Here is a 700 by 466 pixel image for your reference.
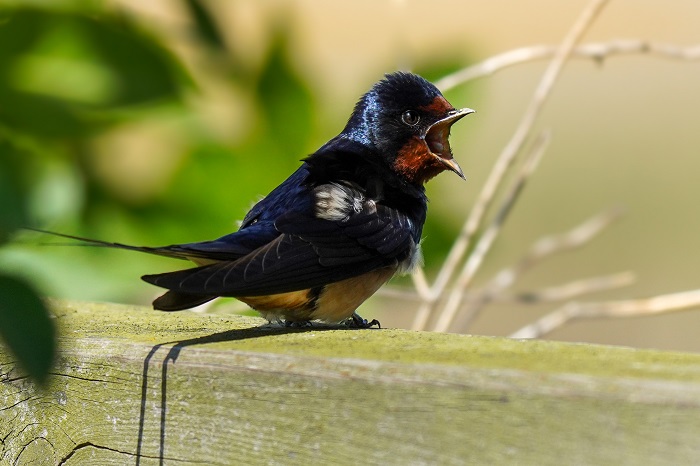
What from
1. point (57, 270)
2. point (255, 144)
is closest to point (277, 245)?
point (255, 144)

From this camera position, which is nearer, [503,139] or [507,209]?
[507,209]

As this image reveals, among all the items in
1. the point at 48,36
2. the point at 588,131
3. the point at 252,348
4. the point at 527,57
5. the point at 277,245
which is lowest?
the point at 252,348

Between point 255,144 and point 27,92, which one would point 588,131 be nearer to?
point 255,144

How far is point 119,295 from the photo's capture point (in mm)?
2072

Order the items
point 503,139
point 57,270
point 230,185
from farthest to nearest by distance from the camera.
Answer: point 503,139
point 230,185
point 57,270

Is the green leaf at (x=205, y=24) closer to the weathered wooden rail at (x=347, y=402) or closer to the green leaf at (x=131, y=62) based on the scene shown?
the green leaf at (x=131, y=62)

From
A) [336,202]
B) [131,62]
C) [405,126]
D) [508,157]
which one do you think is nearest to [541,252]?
[508,157]

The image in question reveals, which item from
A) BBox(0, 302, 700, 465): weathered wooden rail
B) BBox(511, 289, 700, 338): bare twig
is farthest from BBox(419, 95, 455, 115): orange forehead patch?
BBox(0, 302, 700, 465): weathered wooden rail

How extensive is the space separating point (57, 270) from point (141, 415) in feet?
1.04

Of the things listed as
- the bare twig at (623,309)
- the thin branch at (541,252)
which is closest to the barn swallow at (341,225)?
the thin branch at (541,252)

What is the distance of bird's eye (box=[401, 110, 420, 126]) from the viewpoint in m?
2.65

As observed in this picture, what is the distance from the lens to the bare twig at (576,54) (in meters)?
2.31

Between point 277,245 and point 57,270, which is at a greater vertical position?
point 277,245

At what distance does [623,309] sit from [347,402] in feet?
3.98
